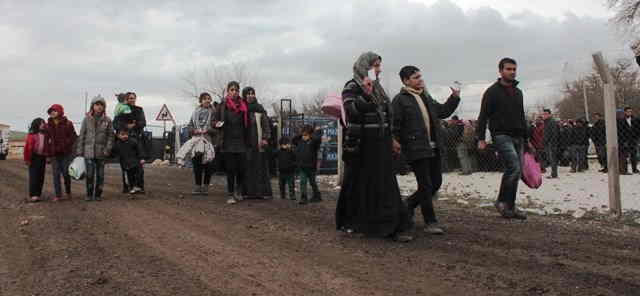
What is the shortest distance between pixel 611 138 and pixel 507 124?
1.49m

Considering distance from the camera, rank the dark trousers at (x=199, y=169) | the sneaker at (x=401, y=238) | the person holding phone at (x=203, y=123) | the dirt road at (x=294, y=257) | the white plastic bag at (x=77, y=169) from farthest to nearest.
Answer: the dark trousers at (x=199, y=169) < the person holding phone at (x=203, y=123) < the white plastic bag at (x=77, y=169) < the sneaker at (x=401, y=238) < the dirt road at (x=294, y=257)

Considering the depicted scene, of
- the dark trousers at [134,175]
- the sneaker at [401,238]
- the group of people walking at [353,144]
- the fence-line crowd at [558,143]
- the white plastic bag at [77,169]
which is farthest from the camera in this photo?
the fence-line crowd at [558,143]

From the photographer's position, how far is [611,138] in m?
A: 7.23

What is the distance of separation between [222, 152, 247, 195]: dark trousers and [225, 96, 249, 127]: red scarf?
1.75 ft

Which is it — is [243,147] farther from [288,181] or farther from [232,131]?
[288,181]

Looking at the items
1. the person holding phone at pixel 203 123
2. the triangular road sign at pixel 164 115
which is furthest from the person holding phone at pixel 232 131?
the triangular road sign at pixel 164 115

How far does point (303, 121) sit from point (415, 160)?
10.2 metres

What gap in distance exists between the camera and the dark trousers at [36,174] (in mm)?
9430

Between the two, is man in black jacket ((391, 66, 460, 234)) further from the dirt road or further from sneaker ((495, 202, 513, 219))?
sneaker ((495, 202, 513, 219))

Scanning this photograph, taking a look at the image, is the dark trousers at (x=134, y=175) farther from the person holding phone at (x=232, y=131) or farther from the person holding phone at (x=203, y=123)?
the person holding phone at (x=232, y=131)

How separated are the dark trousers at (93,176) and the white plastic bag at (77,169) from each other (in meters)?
0.08

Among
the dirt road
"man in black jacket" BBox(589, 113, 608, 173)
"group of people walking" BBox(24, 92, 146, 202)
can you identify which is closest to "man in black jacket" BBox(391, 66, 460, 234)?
the dirt road

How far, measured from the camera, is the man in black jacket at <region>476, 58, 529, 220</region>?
6863 mm

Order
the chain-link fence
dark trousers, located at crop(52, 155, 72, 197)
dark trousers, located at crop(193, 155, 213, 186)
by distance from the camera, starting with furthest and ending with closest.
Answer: dark trousers, located at crop(193, 155, 213, 186) → dark trousers, located at crop(52, 155, 72, 197) → the chain-link fence
